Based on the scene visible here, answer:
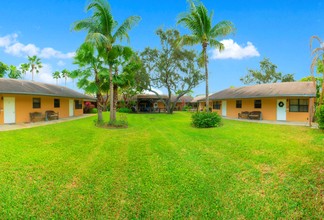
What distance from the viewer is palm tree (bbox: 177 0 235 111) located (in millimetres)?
14391

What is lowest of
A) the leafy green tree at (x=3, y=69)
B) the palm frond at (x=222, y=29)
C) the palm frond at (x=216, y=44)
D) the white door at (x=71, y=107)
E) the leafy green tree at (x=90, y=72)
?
the white door at (x=71, y=107)

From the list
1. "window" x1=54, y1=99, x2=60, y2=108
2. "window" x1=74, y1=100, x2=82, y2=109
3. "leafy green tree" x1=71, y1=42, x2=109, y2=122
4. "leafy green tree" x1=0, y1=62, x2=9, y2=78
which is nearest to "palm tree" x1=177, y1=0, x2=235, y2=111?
"leafy green tree" x1=71, y1=42, x2=109, y2=122

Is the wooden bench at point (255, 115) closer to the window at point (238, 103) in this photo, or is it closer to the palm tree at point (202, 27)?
the window at point (238, 103)

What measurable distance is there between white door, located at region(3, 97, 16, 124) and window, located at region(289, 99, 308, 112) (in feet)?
81.0

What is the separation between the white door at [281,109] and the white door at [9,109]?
944 inches

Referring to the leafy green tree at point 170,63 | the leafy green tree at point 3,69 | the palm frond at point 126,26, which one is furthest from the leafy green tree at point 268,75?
the leafy green tree at point 3,69

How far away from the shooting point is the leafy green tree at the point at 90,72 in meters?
15.5

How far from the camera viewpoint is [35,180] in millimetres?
5336

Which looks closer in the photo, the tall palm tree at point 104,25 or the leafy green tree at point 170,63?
the tall palm tree at point 104,25

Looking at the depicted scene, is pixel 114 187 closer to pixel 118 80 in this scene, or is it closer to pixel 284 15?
pixel 118 80

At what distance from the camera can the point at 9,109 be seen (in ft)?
53.9

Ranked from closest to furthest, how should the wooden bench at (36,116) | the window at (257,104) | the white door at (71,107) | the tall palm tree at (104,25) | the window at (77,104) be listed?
the tall palm tree at (104,25) → the wooden bench at (36,116) → the window at (257,104) → the white door at (71,107) → the window at (77,104)

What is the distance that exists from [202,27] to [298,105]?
11.6 metres

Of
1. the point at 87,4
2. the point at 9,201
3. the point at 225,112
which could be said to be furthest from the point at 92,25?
the point at 225,112
